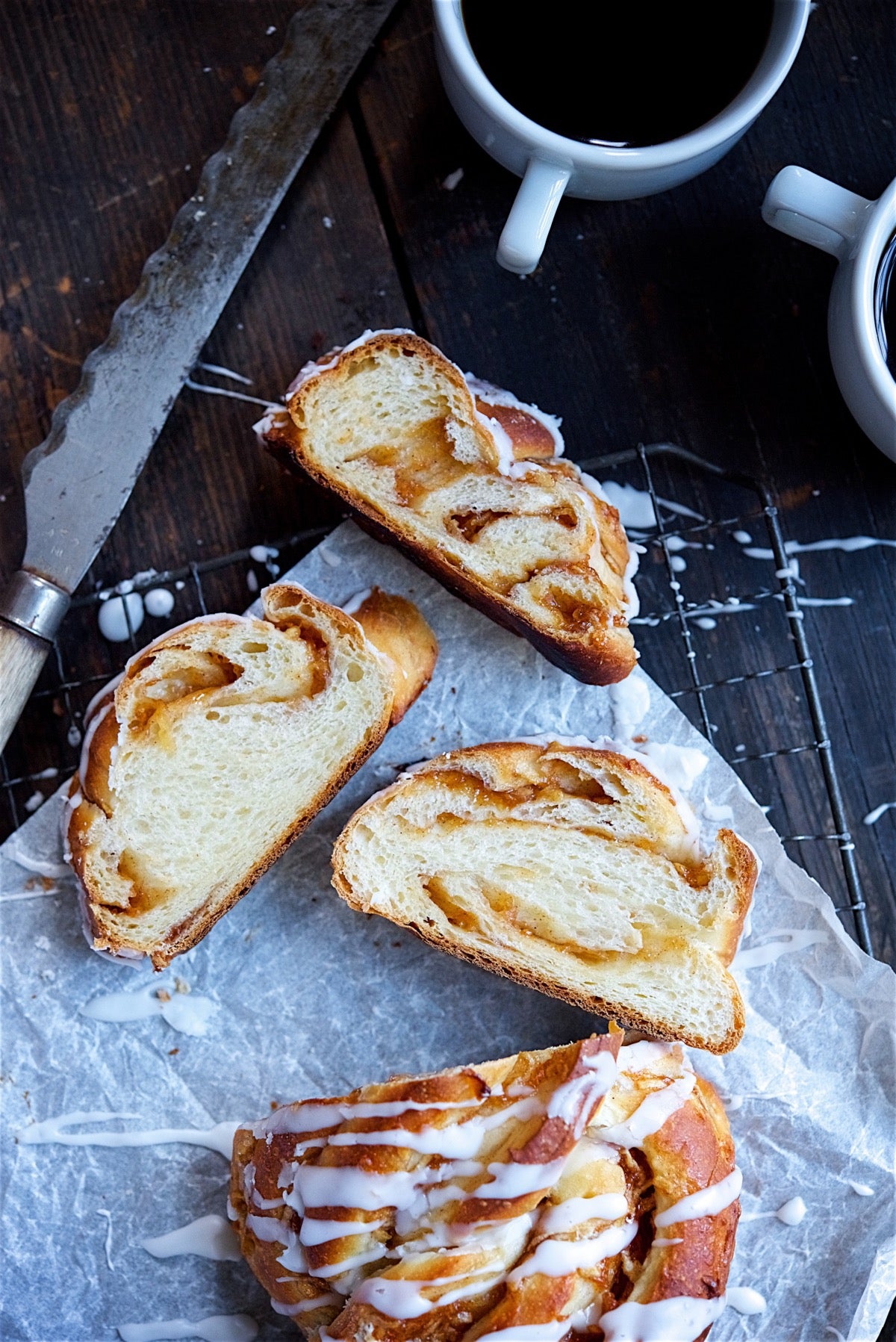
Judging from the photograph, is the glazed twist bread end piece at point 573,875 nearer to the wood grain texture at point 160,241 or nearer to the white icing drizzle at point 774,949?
the white icing drizzle at point 774,949

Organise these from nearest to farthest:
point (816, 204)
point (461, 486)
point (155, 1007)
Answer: point (816, 204) < point (461, 486) < point (155, 1007)

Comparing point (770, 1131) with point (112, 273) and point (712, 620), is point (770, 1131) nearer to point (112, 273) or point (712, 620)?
point (712, 620)

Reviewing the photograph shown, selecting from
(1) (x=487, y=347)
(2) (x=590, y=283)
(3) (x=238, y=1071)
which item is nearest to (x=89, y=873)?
(3) (x=238, y=1071)

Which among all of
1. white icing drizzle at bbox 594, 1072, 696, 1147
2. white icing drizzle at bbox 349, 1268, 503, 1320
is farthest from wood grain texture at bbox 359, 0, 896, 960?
white icing drizzle at bbox 349, 1268, 503, 1320

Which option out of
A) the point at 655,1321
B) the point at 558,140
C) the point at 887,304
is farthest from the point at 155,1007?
the point at 887,304

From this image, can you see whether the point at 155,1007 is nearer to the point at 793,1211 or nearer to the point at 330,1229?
the point at 330,1229

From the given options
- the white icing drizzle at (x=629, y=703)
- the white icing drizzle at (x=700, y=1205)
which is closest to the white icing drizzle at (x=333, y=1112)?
the white icing drizzle at (x=700, y=1205)
